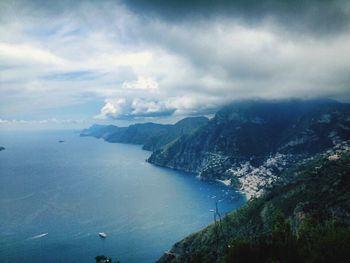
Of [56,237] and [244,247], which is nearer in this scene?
[244,247]

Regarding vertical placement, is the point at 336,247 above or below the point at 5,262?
above

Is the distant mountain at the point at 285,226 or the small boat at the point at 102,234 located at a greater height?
the distant mountain at the point at 285,226

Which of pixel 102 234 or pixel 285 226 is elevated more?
pixel 285 226

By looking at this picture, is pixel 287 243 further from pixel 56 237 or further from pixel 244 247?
pixel 56 237

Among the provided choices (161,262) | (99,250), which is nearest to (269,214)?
(161,262)

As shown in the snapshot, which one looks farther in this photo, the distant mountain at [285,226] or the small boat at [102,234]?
the small boat at [102,234]

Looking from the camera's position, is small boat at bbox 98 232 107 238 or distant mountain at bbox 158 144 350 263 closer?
distant mountain at bbox 158 144 350 263

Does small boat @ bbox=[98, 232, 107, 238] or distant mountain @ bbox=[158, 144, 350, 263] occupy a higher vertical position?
distant mountain @ bbox=[158, 144, 350, 263]

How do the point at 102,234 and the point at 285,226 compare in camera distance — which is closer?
the point at 285,226
